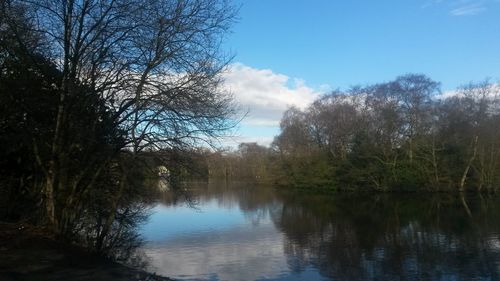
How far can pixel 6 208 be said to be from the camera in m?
14.3

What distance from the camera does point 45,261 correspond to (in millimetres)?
9719

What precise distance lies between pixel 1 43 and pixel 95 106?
2.22 metres

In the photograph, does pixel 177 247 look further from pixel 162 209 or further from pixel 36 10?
pixel 162 209

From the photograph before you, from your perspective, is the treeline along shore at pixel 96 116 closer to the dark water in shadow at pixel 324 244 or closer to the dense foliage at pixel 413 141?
the dark water in shadow at pixel 324 244

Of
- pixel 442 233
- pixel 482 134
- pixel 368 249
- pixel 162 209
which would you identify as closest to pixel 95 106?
pixel 368 249

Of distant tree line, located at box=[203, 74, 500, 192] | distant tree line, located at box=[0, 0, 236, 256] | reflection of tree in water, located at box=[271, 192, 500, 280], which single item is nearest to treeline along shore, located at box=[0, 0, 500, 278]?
distant tree line, located at box=[0, 0, 236, 256]

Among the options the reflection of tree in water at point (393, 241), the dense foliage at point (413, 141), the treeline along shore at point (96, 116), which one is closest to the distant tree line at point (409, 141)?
the dense foliage at point (413, 141)

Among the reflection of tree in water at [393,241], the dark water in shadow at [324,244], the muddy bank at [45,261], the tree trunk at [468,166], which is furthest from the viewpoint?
the tree trunk at [468,166]

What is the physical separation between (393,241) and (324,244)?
317cm

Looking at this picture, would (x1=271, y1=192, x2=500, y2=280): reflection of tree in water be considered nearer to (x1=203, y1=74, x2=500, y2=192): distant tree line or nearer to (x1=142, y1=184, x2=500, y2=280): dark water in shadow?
(x1=142, y1=184, x2=500, y2=280): dark water in shadow

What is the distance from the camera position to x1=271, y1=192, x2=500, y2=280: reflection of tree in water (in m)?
16.8

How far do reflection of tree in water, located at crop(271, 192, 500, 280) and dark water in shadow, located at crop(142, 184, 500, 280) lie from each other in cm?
3

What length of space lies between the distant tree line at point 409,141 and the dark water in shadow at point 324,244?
16942 mm

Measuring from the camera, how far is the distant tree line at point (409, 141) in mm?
52719
